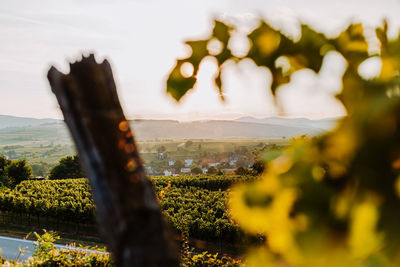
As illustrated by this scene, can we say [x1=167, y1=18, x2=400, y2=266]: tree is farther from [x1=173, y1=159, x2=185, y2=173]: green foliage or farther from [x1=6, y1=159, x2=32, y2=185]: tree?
[x1=173, y1=159, x2=185, y2=173]: green foliage

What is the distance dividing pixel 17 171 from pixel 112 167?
31720 millimetres

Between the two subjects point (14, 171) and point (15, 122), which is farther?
point (15, 122)

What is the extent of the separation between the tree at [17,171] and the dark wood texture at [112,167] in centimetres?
3078

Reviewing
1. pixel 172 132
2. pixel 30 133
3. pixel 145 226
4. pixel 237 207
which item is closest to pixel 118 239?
pixel 145 226

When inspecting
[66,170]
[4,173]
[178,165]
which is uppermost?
[178,165]

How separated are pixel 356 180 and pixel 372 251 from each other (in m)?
0.08

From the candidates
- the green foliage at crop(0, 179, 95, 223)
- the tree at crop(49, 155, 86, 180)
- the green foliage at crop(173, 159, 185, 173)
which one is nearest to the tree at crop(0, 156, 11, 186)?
the green foliage at crop(0, 179, 95, 223)

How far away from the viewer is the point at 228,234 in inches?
567

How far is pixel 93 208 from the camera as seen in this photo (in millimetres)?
17500

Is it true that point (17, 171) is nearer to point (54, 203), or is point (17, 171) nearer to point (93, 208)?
point (54, 203)

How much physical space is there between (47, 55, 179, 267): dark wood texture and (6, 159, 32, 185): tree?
30.8 metres

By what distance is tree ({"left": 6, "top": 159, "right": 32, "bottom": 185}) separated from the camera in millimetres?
27013

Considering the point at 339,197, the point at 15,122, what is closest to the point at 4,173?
the point at 339,197

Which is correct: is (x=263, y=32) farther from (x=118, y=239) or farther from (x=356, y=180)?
(x=118, y=239)
